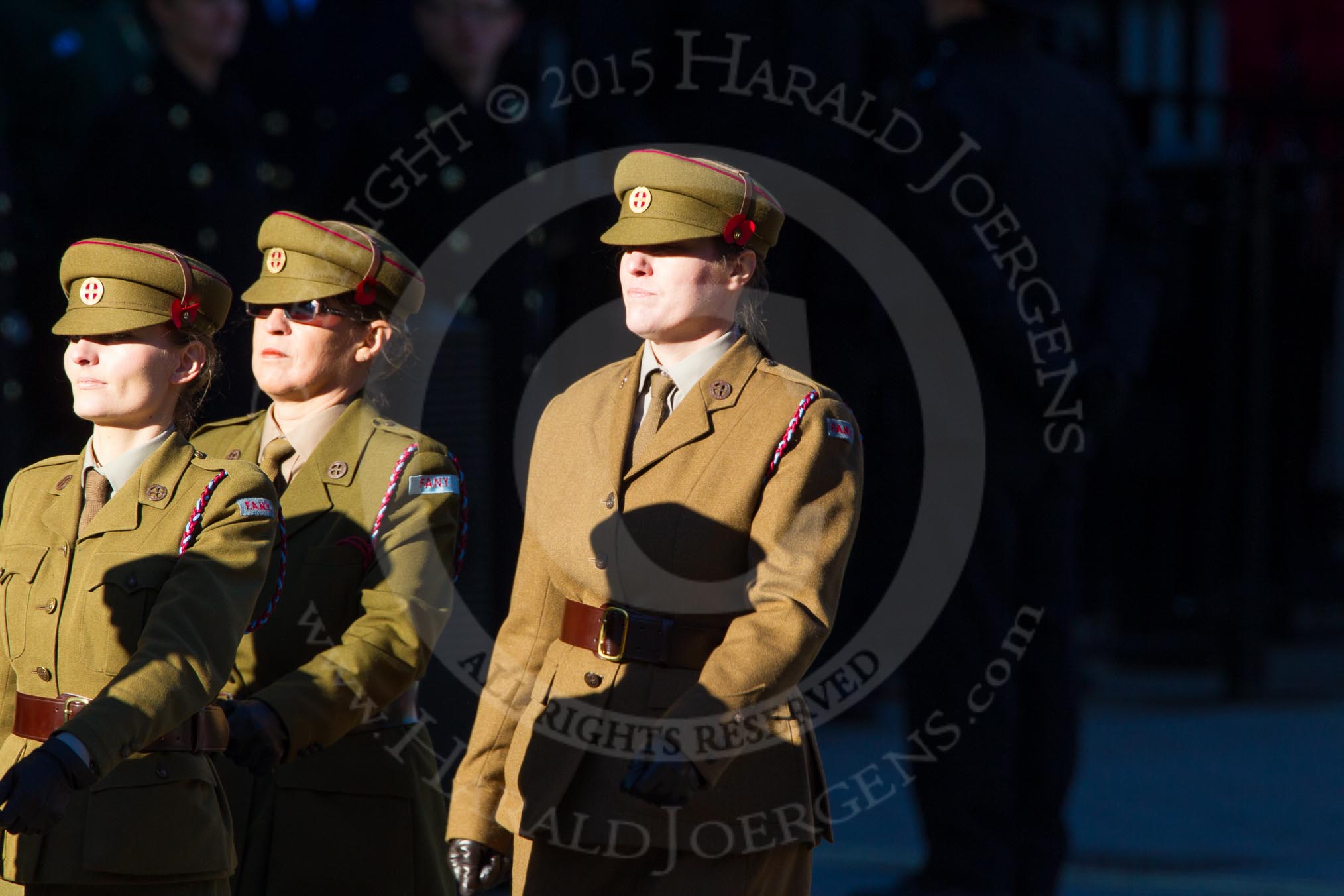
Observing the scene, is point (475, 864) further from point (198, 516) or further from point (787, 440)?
point (787, 440)


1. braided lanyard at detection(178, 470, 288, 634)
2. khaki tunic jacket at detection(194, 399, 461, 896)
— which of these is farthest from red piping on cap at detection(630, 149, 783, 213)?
braided lanyard at detection(178, 470, 288, 634)

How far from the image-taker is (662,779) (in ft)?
8.51

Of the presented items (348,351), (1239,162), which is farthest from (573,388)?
(1239,162)

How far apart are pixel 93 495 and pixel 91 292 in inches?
11.0

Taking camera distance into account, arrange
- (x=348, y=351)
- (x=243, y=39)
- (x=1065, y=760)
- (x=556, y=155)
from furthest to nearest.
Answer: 1. (x=243, y=39)
2. (x=556, y=155)
3. (x=1065, y=760)
4. (x=348, y=351)

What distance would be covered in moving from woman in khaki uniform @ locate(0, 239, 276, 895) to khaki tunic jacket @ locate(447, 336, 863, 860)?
1.50ft

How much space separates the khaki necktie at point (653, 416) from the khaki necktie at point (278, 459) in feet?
2.04

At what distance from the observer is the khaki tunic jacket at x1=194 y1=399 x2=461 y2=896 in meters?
3.12

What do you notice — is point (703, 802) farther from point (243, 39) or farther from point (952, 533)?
point (243, 39)

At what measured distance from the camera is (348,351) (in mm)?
3264

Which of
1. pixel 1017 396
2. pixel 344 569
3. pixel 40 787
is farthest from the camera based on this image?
pixel 1017 396

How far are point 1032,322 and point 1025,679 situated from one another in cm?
92

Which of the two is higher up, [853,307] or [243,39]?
[243,39]

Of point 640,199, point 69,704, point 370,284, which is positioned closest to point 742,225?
point 640,199
